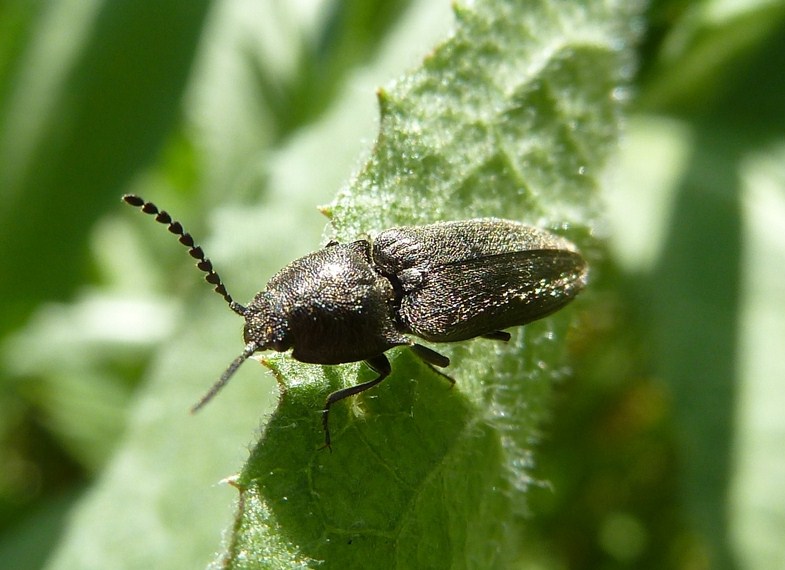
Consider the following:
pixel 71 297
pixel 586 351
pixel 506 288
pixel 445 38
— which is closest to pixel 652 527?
pixel 586 351

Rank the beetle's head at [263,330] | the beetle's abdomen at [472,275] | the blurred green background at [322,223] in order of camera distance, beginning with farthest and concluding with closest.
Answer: the blurred green background at [322,223] < the beetle's abdomen at [472,275] < the beetle's head at [263,330]

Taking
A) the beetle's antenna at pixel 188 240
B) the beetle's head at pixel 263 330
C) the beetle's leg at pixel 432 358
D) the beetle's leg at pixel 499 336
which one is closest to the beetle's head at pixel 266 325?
the beetle's head at pixel 263 330

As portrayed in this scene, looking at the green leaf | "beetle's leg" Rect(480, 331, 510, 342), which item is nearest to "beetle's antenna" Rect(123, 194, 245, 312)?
the green leaf

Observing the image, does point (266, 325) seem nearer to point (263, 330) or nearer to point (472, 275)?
point (263, 330)

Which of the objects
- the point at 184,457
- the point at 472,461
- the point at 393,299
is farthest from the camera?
the point at 184,457

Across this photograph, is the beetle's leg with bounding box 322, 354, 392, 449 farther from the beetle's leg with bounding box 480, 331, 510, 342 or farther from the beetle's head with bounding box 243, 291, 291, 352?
the beetle's leg with bounding box 480, 331, 510, 342

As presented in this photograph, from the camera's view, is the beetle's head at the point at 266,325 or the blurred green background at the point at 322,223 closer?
the beetle's head at the point at 266,325

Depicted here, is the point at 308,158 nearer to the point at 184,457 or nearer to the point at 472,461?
the point at 184,457

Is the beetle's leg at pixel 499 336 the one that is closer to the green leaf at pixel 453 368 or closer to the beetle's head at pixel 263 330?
the green leaf at pixel 453 368
